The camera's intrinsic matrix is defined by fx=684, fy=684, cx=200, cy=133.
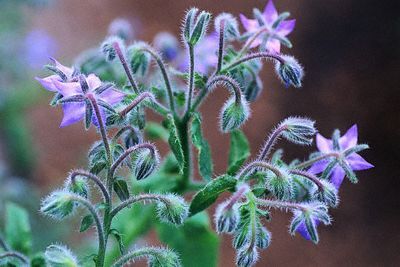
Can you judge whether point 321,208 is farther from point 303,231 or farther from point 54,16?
point 54,16

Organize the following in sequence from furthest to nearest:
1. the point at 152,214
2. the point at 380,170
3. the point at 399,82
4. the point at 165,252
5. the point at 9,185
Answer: the point at 399,82, the point at 380,170, the point at 9,185, the point at 152,214, the point at 165,252

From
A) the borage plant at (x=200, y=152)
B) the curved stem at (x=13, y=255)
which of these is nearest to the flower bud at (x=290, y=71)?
the borage plant at (x=200, y=152)

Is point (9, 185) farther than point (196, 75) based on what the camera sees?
Yes

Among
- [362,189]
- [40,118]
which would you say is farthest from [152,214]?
[40,118]

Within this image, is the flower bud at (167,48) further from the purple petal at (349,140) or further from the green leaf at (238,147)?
the purple petal at (349,140)

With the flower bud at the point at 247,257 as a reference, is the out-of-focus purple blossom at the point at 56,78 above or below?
above
